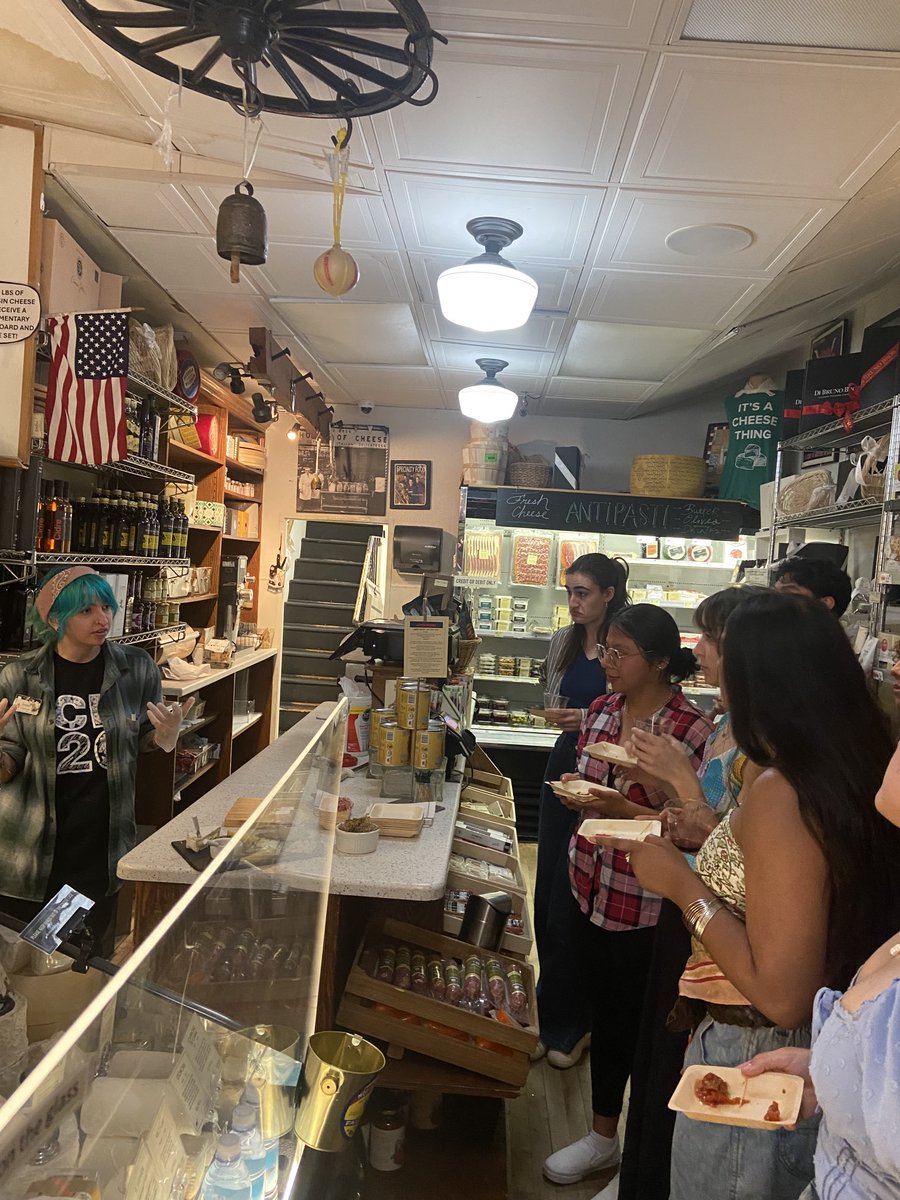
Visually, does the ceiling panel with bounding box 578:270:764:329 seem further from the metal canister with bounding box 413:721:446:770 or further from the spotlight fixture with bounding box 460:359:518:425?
the metal canister with bounding box 413:721:446:770

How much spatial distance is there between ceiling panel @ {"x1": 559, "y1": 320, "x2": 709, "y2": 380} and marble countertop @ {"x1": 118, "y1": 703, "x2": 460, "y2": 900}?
9.89 ft

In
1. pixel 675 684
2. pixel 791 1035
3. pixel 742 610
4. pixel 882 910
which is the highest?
pixel 742 610

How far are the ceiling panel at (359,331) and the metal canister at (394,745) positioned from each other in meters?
2.51

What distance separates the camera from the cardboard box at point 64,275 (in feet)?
10.8

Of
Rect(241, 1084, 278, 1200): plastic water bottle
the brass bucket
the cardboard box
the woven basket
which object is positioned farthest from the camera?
the woven basket

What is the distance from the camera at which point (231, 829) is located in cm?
240

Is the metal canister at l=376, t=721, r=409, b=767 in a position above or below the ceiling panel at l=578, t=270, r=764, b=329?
below

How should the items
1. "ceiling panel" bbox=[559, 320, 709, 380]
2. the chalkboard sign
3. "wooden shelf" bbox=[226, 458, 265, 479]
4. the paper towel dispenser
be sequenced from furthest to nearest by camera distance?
the paper towel dispenser, "wooden shelf" bbox=[226, 458, 265, 479], the chalkboard sign, "ceiling panel" bbox=[559, 320, 709, 380]

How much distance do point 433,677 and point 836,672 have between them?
181 cm

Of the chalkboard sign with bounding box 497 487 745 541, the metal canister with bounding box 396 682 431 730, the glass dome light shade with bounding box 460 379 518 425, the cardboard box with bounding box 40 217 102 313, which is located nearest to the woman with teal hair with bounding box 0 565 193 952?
the metal canister with bounding box 396 682 431 730

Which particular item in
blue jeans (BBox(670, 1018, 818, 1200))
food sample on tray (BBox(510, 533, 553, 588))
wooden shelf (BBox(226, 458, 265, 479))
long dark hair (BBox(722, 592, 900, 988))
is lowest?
blue jeans (BBox(670, 1018, 818, 1200))


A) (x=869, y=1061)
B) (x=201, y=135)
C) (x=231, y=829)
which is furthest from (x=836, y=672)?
(x=201, y=135)

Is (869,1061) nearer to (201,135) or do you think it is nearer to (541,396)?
(201,135)

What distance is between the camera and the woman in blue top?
10.9 feet
